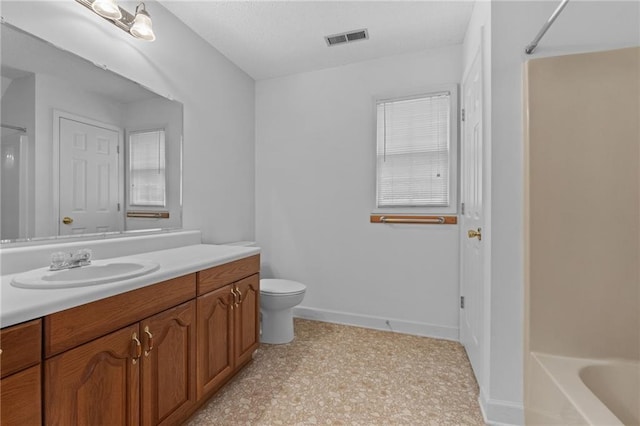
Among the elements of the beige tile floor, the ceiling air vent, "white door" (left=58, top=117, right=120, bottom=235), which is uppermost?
the ceiling air vent

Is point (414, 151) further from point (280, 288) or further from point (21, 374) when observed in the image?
point (21, 374)

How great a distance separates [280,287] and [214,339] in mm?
829

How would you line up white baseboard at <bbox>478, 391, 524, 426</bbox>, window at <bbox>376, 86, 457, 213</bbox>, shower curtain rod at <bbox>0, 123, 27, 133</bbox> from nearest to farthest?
shower curtain rod at <bbox>0, 123, 27, 133</bbox> → white baseboard at <bbox>478, 391, 524, 426</bbox> → window at <bbox>376, 86, 457, 213</bbox>

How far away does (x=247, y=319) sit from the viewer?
6.47 ft

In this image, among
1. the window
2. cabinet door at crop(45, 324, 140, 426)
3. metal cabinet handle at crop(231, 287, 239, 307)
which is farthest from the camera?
the window

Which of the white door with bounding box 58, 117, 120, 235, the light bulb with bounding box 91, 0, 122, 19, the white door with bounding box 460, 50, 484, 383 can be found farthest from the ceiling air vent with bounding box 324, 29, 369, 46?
the white door with bounding box 58, 117, 120, 235

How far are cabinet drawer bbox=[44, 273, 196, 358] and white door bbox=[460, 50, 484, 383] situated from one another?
1630mm

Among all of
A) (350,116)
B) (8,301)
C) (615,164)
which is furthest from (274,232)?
(615,164)

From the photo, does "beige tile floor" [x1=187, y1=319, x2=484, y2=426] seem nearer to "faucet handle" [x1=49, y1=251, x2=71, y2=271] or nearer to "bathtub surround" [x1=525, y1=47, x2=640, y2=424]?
"bathtub surround" [x1=525, y1=47, x2=640, y2=424]

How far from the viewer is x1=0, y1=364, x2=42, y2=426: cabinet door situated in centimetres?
80

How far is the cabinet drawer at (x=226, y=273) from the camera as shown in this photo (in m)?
1.59

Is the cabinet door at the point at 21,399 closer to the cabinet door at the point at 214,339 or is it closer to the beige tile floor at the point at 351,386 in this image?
the cabinet door at the point at 214,339

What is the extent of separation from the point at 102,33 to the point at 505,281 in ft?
8.17

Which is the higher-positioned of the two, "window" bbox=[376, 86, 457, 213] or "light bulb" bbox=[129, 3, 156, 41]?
"light bulb" bbox=[129, 3, 156, 41]
